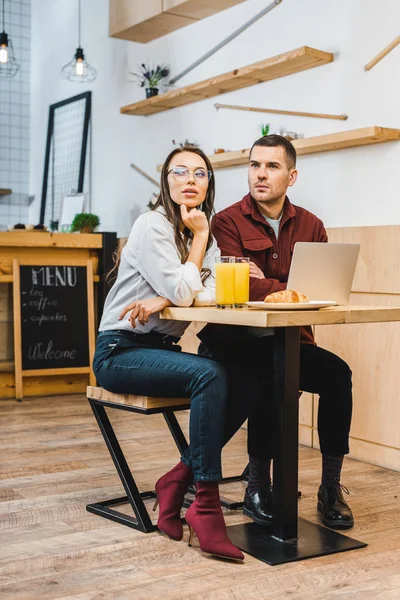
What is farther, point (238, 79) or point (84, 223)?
point (84, 223)

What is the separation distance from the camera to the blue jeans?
2164 mm

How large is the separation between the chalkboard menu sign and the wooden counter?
0.36 ft

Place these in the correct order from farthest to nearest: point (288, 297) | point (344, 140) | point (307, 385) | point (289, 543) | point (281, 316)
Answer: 1. point (344, 140)
2. point (307, 385)
3. point (289, 543)
4. point (288, 297)
5. point (281, 316)

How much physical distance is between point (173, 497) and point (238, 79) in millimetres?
2567

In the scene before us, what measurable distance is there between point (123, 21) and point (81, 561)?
368cm

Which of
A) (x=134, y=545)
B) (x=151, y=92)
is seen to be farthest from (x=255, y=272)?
(x=151, y=92)

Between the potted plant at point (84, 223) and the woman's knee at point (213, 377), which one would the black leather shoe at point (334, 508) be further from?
the potted plant at point (84, 223)

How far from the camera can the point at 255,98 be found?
434cm

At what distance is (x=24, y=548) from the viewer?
2256 mm

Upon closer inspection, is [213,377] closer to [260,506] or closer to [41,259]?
[260,506]

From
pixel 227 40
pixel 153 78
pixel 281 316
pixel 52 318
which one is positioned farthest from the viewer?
pixel 153 78

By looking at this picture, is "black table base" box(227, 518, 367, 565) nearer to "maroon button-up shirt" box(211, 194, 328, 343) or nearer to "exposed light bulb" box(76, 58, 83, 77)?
"maroon button-up shirt" box(211, 194, 328, 343)

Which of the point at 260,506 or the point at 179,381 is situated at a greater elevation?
the point at 179,381

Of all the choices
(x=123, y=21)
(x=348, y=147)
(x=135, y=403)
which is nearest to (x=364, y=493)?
(x=135, y=403)
